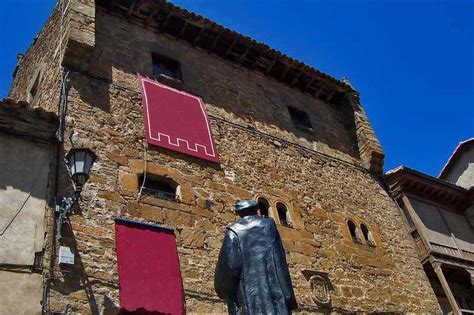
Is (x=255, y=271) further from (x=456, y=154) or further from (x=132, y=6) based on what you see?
(x=456, y=154)

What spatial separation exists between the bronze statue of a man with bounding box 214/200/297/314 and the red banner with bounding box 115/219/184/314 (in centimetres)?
270

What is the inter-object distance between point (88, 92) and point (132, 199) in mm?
2220

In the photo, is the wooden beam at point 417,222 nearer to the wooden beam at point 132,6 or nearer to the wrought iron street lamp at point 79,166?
the wooden beam at point 132,6

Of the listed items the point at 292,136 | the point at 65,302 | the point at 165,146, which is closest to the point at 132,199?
the point at 165,146

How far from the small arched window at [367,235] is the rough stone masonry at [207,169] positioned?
91mm

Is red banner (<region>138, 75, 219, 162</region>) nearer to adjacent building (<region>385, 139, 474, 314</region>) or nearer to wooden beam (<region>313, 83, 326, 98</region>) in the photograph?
wooden beam (<region>313, 83, 326, 98</region>)

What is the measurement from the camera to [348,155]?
478 inches

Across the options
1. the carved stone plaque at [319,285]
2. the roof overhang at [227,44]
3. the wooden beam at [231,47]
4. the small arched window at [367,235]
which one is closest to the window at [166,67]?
the roof overhang at [227,44]

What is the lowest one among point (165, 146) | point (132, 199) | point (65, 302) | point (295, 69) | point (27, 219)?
point (65, 302)

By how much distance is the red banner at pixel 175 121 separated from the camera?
28.1 feet

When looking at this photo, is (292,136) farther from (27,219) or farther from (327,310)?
(27,219)

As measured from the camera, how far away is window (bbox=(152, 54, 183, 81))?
404 inches

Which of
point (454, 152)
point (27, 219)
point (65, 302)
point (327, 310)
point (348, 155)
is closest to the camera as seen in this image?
point (65, 302)

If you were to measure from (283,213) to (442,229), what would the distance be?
6346mm
